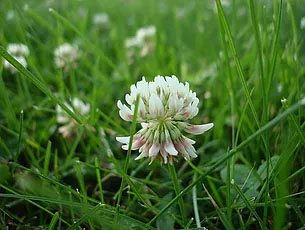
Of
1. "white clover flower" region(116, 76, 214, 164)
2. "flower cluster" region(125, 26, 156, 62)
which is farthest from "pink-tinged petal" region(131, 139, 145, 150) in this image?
"flower cluster" region(125, 26, 156, 62)

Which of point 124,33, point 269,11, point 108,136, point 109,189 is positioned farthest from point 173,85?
point 124,33

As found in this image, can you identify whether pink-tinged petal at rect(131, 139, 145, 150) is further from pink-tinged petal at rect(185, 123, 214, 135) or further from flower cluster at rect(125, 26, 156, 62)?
flower cluster at rect(125, 26, 156, 62)

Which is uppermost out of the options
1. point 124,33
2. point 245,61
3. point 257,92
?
point 124,33

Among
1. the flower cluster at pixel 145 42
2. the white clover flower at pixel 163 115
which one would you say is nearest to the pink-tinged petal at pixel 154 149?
the white clover flower at pixel 163 115

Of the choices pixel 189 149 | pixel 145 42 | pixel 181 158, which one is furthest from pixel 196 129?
pixel 145 42

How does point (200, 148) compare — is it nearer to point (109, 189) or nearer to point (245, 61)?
point (109, 189)

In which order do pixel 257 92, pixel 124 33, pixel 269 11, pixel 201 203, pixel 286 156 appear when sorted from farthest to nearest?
pixel 124 33 → pixel 269 11 → pixel 257 92 → pixel 201 203 → pixel 286 156

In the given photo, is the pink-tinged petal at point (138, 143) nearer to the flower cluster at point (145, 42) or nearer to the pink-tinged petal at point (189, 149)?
the pink-tinged petal at point (189, 149)
